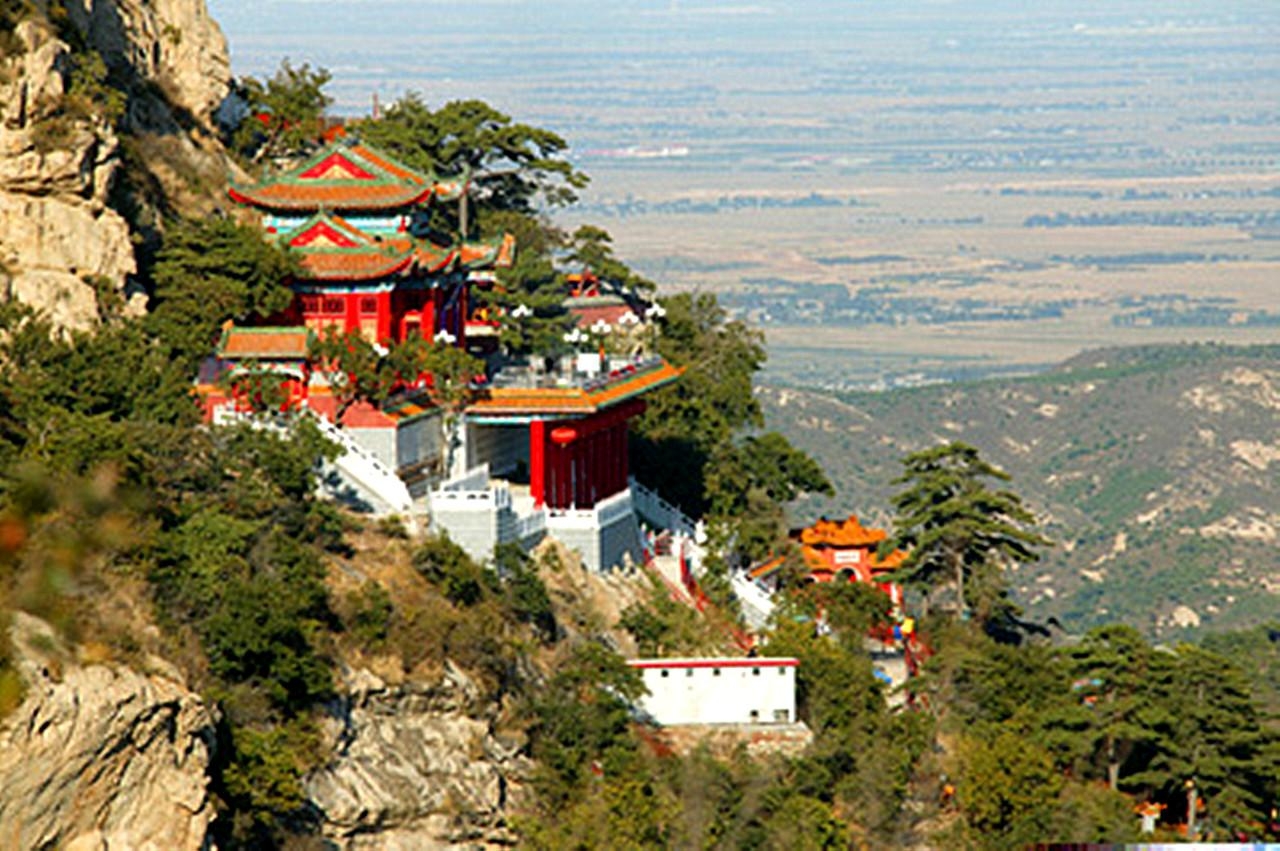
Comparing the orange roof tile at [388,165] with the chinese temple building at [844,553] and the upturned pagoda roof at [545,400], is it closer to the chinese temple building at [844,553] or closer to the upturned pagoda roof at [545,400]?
the upturned pagoda roof at [545,400]

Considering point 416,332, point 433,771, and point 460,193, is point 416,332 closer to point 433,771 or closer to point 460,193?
point 460,193

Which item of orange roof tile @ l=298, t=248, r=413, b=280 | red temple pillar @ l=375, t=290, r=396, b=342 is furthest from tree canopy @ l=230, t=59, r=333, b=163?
red temple pillar @ l=375, t=290, r=396, b=342

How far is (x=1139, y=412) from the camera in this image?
16475cm

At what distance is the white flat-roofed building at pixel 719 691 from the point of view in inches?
1981

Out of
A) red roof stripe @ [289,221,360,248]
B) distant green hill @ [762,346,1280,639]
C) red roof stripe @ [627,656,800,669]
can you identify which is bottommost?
distant green hill @ [762,346,1280,639]

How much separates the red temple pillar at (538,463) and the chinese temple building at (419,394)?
0.12 ft

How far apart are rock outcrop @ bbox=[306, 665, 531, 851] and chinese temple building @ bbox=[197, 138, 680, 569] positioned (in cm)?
566

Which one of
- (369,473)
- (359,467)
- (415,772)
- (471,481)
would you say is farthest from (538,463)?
(415,772)

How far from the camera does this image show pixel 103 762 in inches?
1385

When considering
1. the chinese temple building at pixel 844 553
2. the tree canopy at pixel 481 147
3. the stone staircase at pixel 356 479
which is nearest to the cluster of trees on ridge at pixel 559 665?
the stone staircase at pixel 356 479

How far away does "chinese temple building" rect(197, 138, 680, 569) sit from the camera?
5259 cm

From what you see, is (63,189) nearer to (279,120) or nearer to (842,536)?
(279,120)

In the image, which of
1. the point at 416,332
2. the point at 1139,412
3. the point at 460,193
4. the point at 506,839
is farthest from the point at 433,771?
the point at 1139,412

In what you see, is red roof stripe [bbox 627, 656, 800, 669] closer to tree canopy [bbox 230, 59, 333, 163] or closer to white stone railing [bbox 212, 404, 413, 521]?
white stone railing [bbox 212, 404, 413, 521]
